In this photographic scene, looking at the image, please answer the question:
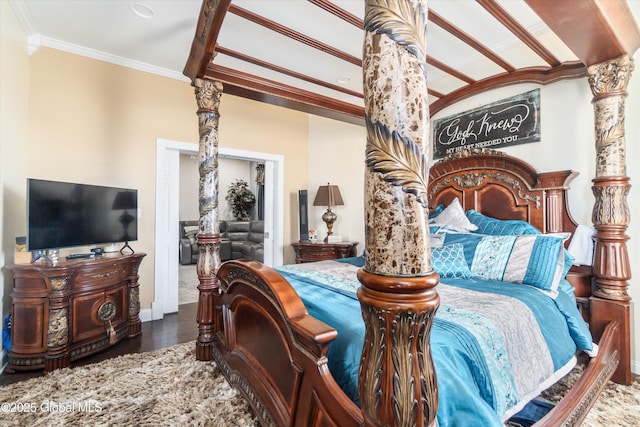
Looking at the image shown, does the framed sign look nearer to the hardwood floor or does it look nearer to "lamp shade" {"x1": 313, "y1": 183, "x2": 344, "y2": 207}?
"lamp shade" {"x1": 313, "y1": 183, "x2": 344, "y2": 207}

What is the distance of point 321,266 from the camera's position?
253 centimetres

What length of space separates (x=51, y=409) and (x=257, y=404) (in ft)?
4.39

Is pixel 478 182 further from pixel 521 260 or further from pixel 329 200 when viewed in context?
pixel 329 200

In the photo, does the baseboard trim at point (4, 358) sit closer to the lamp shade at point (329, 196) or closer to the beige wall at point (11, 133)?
the beige wall at point (11, 133)

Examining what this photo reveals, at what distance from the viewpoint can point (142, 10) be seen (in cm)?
250

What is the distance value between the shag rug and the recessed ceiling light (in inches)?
114

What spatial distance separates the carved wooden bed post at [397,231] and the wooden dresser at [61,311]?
8.91ft

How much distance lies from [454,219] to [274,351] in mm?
2064

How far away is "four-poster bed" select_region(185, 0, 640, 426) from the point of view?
0.64 m

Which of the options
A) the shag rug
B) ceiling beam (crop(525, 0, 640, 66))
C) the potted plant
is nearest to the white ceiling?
ceiling beam (crop(525, 0, 640, 66))

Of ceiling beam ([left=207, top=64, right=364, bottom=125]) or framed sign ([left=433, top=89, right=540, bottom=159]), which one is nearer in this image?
ceiling beam ([left=207, top=64, right=364, bottom=125])

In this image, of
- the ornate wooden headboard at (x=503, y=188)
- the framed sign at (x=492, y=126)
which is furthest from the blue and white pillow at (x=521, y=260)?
the framed sign at (x=492, y=126)

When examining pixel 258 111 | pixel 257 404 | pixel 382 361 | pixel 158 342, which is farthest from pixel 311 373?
pixel 258 111

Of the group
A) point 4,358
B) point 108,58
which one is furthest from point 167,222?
point 108,58
